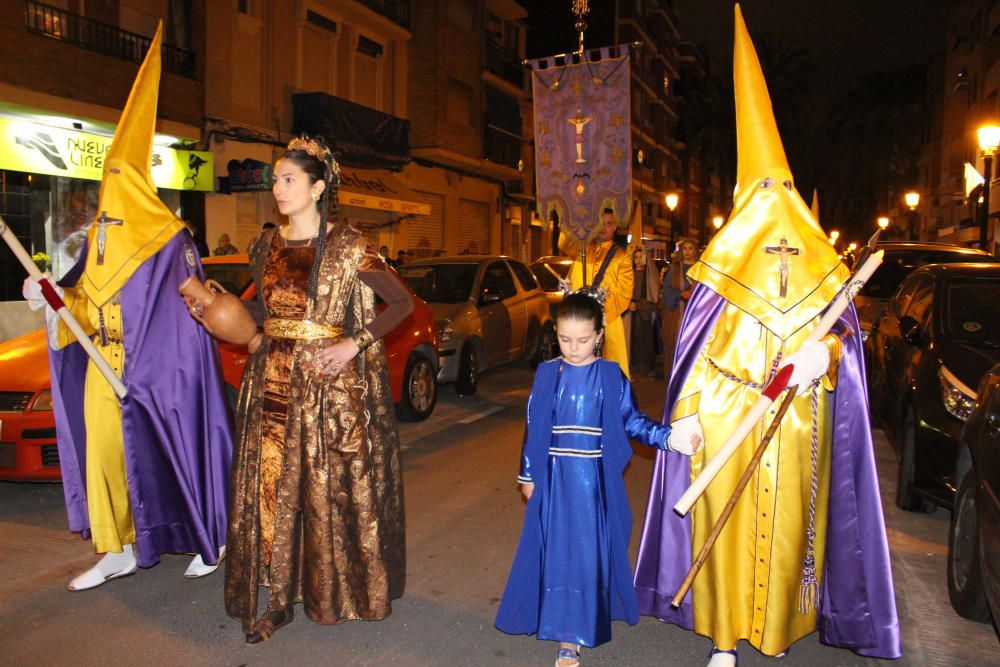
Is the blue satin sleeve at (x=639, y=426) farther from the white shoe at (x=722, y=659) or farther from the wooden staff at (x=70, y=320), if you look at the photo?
the wooden staff at (x=70, y=320)

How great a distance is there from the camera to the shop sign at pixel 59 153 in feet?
44.0

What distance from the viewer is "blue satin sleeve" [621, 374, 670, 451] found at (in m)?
3.38

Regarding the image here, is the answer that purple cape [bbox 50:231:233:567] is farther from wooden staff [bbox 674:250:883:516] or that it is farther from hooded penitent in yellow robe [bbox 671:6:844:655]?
wooden staff [bbox 674:250:883:516]

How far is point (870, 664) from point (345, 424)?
8.45 ft

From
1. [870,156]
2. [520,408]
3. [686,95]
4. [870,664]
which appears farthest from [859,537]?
[686,95]

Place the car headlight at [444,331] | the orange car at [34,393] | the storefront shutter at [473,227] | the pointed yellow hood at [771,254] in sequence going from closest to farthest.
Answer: the pointed yellow hood at [771,254], the orange car at [34,393], the car headlight at [444,331], the storefront shutter at [473,227]

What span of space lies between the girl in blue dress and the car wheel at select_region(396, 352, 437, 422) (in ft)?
17.0

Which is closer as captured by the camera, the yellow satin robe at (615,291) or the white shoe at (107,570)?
the white shoe at (107,570)

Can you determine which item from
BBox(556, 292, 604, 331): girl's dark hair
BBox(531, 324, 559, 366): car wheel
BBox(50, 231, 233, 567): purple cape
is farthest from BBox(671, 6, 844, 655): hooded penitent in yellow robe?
BBox(531, 324, 559, 366): car wheel

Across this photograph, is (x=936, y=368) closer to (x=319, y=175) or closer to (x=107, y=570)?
Result: (x=319, y=175)

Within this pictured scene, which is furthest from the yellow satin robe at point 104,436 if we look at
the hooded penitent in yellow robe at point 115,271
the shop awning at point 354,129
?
the shop awning at point 354,129

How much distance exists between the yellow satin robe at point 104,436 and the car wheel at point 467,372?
19.7ft

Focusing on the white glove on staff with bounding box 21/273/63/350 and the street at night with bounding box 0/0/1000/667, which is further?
the white glove on staff with bounding box 21/273/63/350

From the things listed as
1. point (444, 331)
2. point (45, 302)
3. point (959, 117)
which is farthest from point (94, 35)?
point (959, 117)
